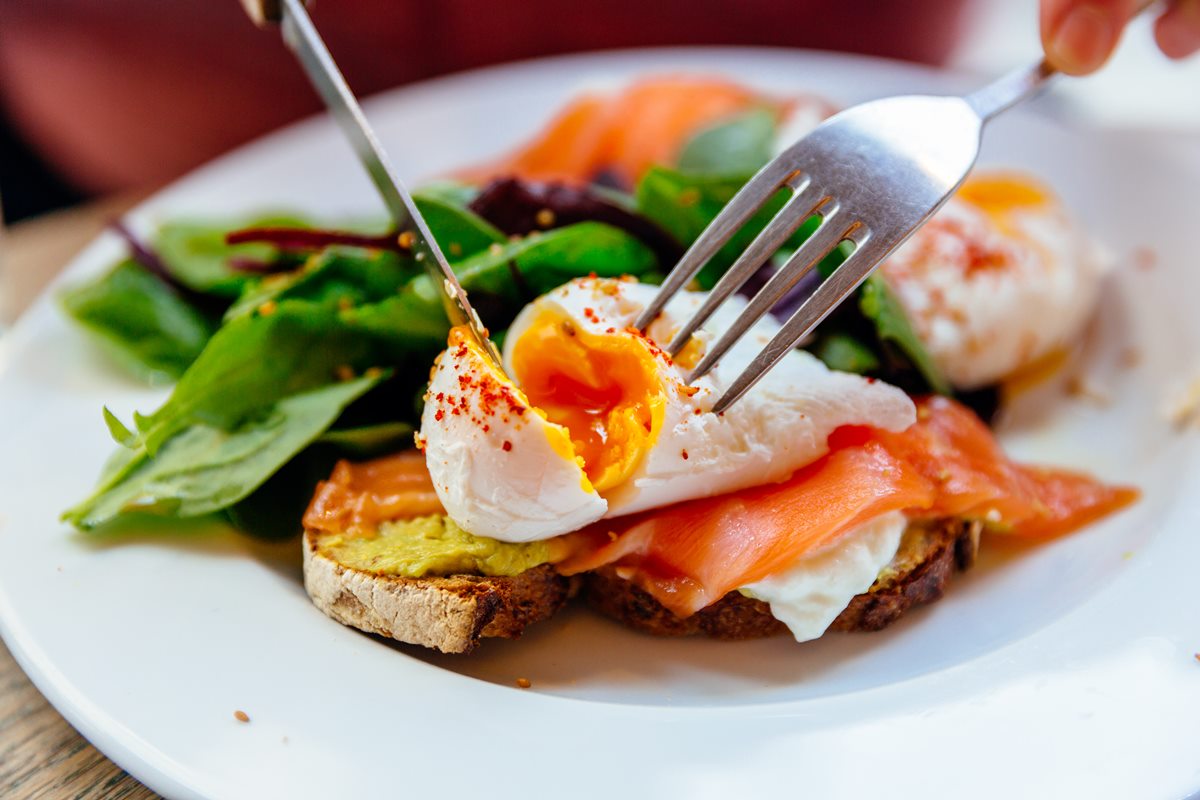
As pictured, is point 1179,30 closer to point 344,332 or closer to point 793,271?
point 793,271

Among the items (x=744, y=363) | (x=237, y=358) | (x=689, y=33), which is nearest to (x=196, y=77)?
(x=689, y=33)

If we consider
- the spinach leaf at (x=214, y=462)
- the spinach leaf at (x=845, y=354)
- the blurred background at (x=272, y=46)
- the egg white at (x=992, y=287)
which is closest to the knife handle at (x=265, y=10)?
the spinach leaf at (x=214, y=462)

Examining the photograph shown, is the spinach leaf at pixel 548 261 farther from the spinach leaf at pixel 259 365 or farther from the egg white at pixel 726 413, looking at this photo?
the spinach leaf at pixel 259 365

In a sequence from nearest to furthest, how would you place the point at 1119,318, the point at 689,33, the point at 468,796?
the point at 468,796, the point at 1119,318, the point at 689,33

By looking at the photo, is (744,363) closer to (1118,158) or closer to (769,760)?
(769,760)

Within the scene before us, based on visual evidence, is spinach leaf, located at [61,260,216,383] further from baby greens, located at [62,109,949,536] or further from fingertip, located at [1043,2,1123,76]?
fingertip, located at [1043,2,1123,76]

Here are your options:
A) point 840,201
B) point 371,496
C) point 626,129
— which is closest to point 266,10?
point 371,496
